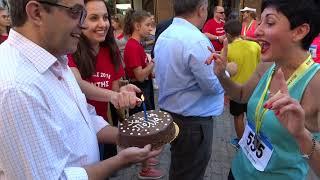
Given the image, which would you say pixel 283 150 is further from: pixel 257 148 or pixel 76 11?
pixel 76 11

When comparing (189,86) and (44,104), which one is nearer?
(44,104)

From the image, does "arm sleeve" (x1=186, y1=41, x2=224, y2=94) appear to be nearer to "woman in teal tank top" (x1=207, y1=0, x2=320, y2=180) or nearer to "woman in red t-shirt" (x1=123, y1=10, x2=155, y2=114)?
"woman in teal tank top" (x1=207, y1=0, x2=320, y2=180)

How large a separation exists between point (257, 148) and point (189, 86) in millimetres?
1136

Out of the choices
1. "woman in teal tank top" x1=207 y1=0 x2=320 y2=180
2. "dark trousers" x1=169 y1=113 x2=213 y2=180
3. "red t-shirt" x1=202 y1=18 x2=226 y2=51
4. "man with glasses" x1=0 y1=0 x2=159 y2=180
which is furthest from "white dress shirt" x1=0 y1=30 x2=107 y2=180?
"red t-shirt" x1=202 y1=18 x2=226 y2=51

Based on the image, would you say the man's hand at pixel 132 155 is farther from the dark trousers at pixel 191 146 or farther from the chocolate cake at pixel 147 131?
the dark trousers at pixel 191 146

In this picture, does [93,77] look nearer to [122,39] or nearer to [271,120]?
[271,120]

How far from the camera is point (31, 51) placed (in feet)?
4.46

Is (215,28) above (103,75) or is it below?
below

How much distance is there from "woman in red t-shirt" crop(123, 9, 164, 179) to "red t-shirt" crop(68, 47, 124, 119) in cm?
135

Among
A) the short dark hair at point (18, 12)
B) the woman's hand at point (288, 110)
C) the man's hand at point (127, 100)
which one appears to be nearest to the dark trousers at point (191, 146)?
the man's hand at point (127, 100)

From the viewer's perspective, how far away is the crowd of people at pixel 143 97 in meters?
1.27

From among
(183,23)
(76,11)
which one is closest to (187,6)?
(183,23)

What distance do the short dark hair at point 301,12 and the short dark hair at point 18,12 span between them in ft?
4.02

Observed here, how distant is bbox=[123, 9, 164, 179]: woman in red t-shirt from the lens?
4336mm
